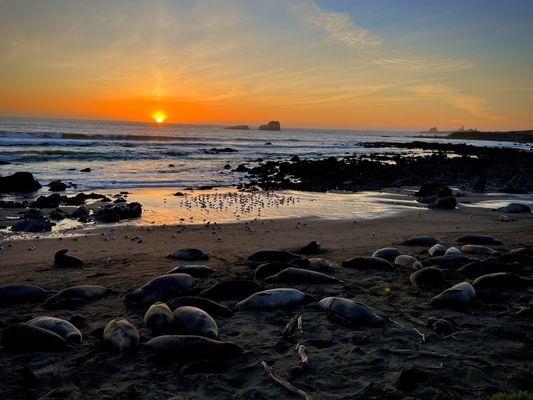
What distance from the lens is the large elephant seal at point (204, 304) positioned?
601 centimetres

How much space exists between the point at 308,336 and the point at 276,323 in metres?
0.59

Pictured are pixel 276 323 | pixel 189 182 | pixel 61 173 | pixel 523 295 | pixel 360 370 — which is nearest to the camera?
pixel 360 370

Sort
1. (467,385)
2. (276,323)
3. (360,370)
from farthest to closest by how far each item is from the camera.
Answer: (276,323), (360,370), (467,385)

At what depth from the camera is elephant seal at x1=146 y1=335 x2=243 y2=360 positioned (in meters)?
4.65

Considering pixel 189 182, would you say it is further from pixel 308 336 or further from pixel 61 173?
pixel 308 336

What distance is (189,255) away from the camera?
9133 millimetres

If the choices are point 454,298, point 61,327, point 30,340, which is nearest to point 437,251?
point 454,298

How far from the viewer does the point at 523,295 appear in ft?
22.2

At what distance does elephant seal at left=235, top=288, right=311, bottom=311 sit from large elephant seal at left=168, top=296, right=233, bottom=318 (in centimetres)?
30

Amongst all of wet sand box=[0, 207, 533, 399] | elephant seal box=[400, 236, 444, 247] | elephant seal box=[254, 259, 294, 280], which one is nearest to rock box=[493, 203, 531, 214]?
elephant seal box=[400, 236, 444, 247]

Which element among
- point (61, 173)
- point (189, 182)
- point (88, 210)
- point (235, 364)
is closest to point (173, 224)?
point (88, 210)

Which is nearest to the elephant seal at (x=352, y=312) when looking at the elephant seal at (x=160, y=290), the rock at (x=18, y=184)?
the elephant seal at (x=160, y=290)

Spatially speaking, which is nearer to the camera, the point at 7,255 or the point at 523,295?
the point at 523,295

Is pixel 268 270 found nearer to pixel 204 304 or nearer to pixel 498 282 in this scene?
pixel 204 304
